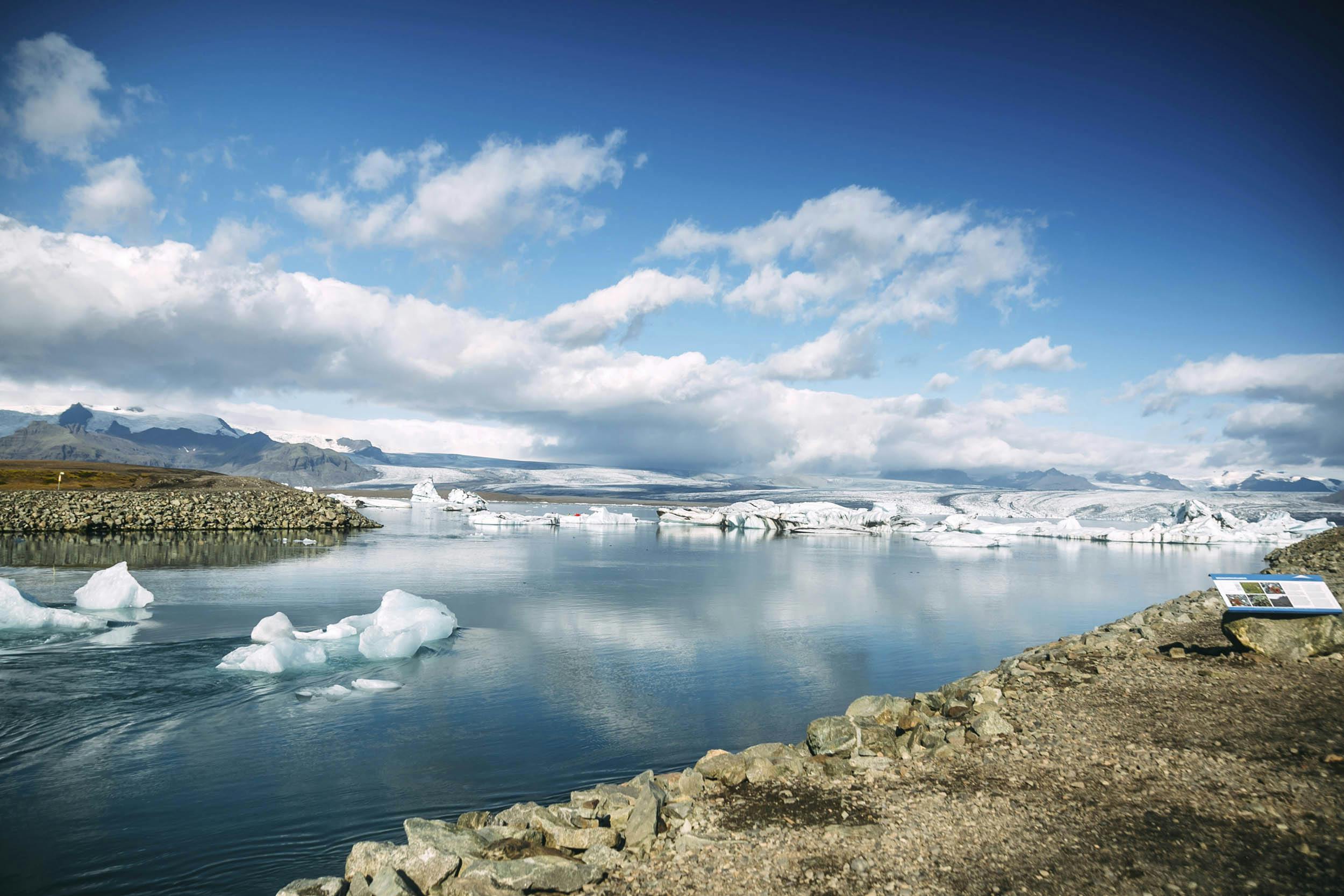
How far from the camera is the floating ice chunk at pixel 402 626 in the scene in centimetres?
1027

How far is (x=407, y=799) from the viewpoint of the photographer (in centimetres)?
562

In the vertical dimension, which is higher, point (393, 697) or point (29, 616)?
point (29, 616)

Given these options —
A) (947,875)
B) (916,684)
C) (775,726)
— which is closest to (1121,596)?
(916,684)

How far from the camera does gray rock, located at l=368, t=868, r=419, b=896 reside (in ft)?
11.8

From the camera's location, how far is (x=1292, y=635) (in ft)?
23.2

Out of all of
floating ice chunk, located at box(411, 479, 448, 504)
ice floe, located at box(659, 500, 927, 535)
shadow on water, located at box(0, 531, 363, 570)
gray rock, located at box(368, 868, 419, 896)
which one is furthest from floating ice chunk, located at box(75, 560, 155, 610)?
floating ice chunk, located at box(411, 479, 448, 504)

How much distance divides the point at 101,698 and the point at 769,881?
7.94m

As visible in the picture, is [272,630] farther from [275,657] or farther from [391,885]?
[391,885]

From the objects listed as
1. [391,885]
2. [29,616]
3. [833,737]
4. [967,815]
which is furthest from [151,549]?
[967,815]

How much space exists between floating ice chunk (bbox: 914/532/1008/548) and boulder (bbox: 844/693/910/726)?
34426 mm

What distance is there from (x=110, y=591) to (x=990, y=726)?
14095mm

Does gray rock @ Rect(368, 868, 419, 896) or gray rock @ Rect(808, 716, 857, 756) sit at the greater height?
gray rock @ Rect(808, 716, 857, 756)

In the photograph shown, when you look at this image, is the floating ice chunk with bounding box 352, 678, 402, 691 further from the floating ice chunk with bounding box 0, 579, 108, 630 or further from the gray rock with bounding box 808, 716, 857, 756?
the floating ice chunk with bounding box 0, 579, 108, 630

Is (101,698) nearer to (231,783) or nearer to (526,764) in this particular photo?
(231,783)
